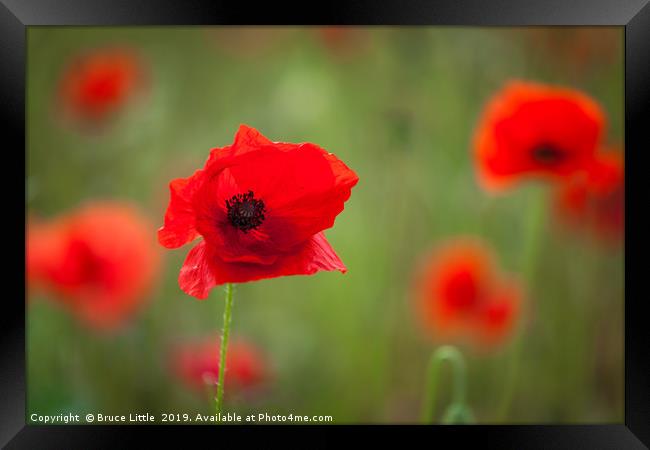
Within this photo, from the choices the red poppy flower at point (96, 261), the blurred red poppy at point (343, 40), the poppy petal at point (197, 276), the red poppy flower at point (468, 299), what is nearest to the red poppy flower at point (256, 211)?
the poppy petal at point (197, 276)

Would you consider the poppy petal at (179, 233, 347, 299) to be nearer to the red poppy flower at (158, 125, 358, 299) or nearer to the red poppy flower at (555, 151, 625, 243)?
the red poppy flower at (158, 125, 358, 299)

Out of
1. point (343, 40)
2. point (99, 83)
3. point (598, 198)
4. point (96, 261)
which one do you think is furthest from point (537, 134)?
point (99, 83)

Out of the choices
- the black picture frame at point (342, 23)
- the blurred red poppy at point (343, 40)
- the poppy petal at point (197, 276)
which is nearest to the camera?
the poppy petal at point (197, 276)

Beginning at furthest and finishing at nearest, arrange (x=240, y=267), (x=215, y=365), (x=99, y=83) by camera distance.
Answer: (x=99, y=83), (x=215, y=365), (x=240, y=267)

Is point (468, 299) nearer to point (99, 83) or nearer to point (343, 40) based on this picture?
point (343, 40)

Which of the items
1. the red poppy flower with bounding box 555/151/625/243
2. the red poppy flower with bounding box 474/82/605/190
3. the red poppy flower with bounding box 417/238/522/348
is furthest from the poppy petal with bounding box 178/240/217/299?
the red poppy flower with bounding box 417/238/522/348

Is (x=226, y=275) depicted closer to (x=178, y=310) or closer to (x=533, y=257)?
(x=533, y=257)

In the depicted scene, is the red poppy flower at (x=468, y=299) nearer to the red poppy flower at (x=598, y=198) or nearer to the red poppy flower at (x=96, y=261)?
the red poppy flower at (x=598, y=198)
